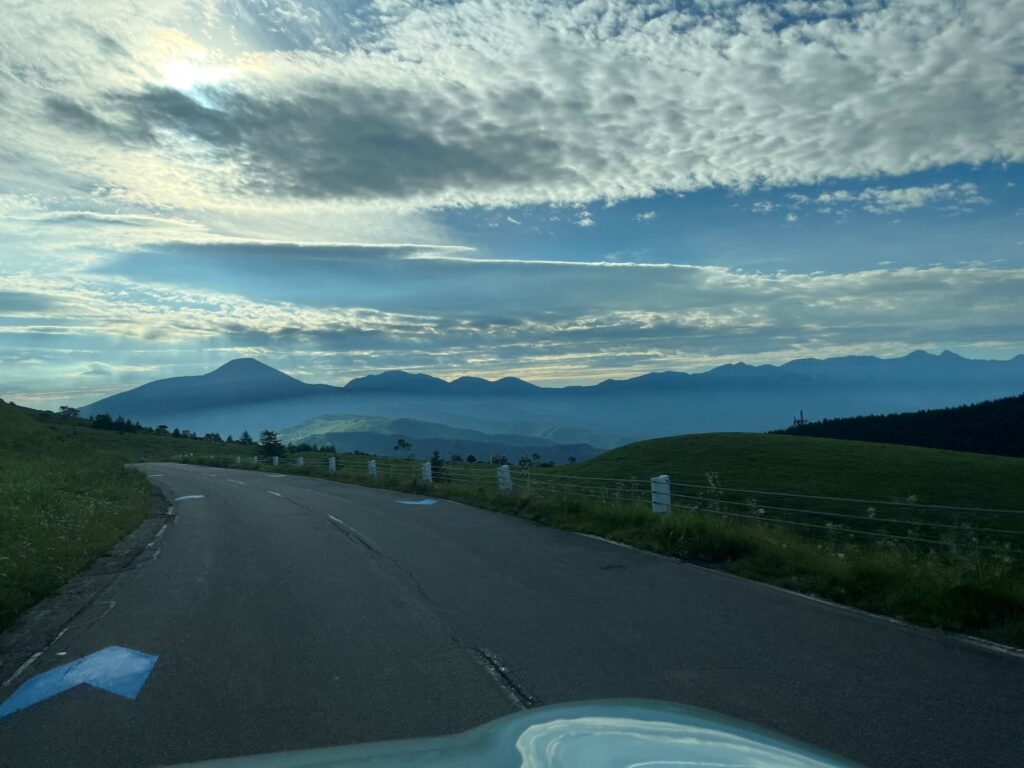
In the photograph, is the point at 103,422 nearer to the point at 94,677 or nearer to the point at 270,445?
the point at 270,445

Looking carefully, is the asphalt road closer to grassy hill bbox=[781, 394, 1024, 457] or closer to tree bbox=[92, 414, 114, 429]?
grassy hill bbox=[781, 394, 1024, 457]

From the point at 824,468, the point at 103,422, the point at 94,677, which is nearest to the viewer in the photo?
the point at 94,677

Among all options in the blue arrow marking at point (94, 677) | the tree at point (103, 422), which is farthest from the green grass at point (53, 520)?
the tree at point (103, 422)

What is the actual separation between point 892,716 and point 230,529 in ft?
44.8

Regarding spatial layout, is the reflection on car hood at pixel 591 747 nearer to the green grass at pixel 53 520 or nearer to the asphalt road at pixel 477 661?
the asphalt road at pixel 477 661

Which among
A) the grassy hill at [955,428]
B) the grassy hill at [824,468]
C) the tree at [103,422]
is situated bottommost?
the grassy hill at [824,468]

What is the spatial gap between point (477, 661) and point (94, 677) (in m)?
3.01

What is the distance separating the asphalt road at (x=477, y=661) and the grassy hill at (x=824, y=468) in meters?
38.9

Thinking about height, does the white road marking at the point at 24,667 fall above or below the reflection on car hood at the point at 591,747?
→ below

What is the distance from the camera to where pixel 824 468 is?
53.2m

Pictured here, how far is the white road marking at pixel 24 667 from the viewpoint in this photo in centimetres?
604

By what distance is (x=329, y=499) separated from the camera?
22.3 metres

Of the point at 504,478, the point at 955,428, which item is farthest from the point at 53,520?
the point at 955,428

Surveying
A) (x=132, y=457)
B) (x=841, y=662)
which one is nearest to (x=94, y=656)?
(x=841, y=662)
